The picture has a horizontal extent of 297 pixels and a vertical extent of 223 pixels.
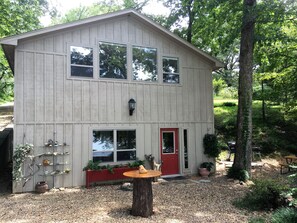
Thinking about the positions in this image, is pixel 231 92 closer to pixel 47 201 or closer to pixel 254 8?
pixel 254 8

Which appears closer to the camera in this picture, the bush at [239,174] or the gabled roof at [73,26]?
the gabled roof at [73,26]

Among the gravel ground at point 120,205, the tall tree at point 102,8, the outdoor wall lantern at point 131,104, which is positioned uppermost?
the tall tree at point 102,8

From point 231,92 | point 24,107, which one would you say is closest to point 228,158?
point 24,107

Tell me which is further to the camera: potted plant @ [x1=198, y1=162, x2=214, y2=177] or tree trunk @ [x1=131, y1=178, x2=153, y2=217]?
potted plant @ [x1=198, y1=162, x2=214, y2=177]

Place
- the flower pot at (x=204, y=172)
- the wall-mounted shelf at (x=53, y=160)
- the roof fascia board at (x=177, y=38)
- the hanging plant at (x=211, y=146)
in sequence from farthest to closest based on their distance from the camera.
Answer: the hanging plant at (x=211, y=146) → the flower pot at (x=204, y=172) → the roof fascia board at (x=177, y=38) → the wall-mounted shelf at (x=53, y=160)

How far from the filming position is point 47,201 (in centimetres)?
736

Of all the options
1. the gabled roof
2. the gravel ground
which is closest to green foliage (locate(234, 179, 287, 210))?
the gravel ground

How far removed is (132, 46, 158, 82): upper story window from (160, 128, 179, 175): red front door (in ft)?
7.67

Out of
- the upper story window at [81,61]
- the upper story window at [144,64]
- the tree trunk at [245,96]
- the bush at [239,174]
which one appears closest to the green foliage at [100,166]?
the upper story window at [81,61]

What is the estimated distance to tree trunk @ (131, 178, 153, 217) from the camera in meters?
5.96

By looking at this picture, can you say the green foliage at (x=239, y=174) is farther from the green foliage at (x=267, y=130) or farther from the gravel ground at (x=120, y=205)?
the green foliage at (x=267, y=130)

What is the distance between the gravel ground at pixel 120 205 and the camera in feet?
19.3

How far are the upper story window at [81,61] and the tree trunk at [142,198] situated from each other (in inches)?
201

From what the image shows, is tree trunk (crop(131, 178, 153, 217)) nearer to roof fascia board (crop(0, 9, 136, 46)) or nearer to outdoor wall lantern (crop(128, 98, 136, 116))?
outdoor wall lantern (crop(128, 98, 136, 116))
